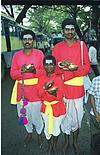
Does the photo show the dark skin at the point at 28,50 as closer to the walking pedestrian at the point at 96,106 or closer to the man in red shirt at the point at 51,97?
the man in red shirt at the point at 51,97

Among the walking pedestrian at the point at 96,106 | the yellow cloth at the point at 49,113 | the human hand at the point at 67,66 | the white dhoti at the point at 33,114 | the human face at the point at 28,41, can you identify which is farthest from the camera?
the white dhoti at the point at 33,114

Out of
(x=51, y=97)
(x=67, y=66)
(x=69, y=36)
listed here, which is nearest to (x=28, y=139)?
(x=51, y=97)

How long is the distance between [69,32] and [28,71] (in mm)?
654

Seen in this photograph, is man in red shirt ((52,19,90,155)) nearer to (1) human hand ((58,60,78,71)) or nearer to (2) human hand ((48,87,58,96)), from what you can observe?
(1) human hand ((58,60,78,71))

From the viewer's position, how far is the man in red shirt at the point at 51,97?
13.1ft

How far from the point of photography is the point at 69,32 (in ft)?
13.1

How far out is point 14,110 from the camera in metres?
7.54

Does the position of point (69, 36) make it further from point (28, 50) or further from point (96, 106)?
point (96, 106)

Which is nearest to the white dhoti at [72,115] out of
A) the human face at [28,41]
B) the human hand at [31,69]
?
the human hand at [31,69]

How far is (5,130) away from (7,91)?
4.46 meters

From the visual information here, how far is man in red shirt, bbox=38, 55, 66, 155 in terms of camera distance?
3.98 metres

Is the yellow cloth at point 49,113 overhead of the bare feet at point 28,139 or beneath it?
overhead

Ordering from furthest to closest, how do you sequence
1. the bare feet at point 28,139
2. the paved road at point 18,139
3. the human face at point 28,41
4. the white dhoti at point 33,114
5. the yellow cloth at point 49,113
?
the bare feet at point 28,139 < the paved road at point 18,139 < the white dhoti at point 33,114 < the human face at point 28,41 < the yellow cloth at point 49,113

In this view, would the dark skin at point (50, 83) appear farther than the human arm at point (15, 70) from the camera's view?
No
